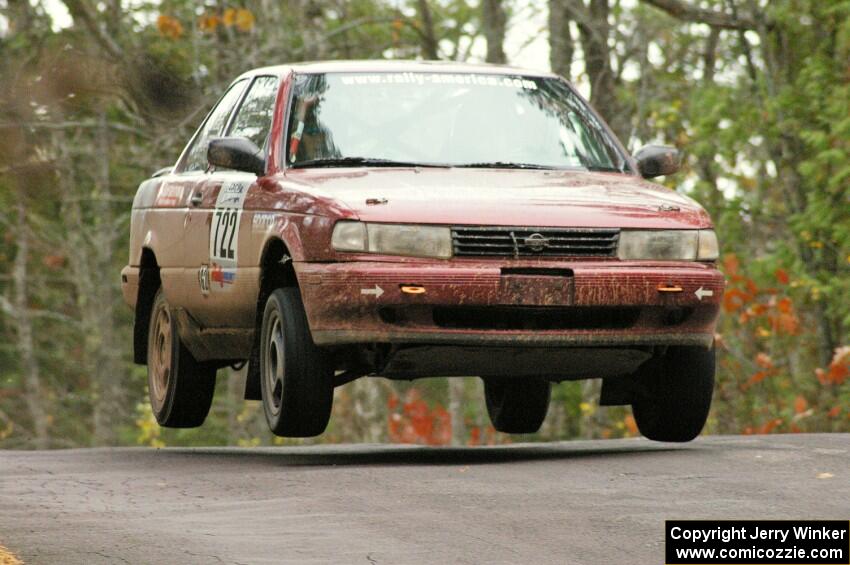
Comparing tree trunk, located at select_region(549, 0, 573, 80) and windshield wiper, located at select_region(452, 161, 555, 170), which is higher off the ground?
windshield wiper, located at select_region(452, 161, 555, 170)

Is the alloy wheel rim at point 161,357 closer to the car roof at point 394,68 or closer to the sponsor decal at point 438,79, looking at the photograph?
the car roof at point 394,68

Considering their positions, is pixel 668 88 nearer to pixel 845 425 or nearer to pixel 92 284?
pixel 845 425

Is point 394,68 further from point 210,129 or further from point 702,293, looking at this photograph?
point 702,293

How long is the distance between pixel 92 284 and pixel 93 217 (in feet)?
3.89

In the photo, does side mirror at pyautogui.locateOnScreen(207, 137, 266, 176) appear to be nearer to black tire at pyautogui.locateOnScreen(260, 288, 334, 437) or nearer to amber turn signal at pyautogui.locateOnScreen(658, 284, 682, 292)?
black tire at pyautogui.locateOnScreen(260, 288, 334, 437)

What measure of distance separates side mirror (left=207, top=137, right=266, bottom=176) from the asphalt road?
1.49 m

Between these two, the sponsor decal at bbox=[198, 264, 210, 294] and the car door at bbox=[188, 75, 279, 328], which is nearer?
the car door at bbox=[188, 75, 279, 328]

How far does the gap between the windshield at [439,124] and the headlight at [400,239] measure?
97 centimetres

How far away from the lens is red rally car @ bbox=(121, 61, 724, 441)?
368 inches

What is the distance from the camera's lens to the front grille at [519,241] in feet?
30.6

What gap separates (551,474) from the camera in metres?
9.16

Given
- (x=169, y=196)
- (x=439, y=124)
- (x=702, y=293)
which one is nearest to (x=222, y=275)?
(x=169, y=196)

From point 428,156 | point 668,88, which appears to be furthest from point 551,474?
point 668,88

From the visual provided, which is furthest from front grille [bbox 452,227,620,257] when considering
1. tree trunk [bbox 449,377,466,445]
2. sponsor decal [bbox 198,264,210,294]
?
tree trunk [bbox 449,377,466,445]
